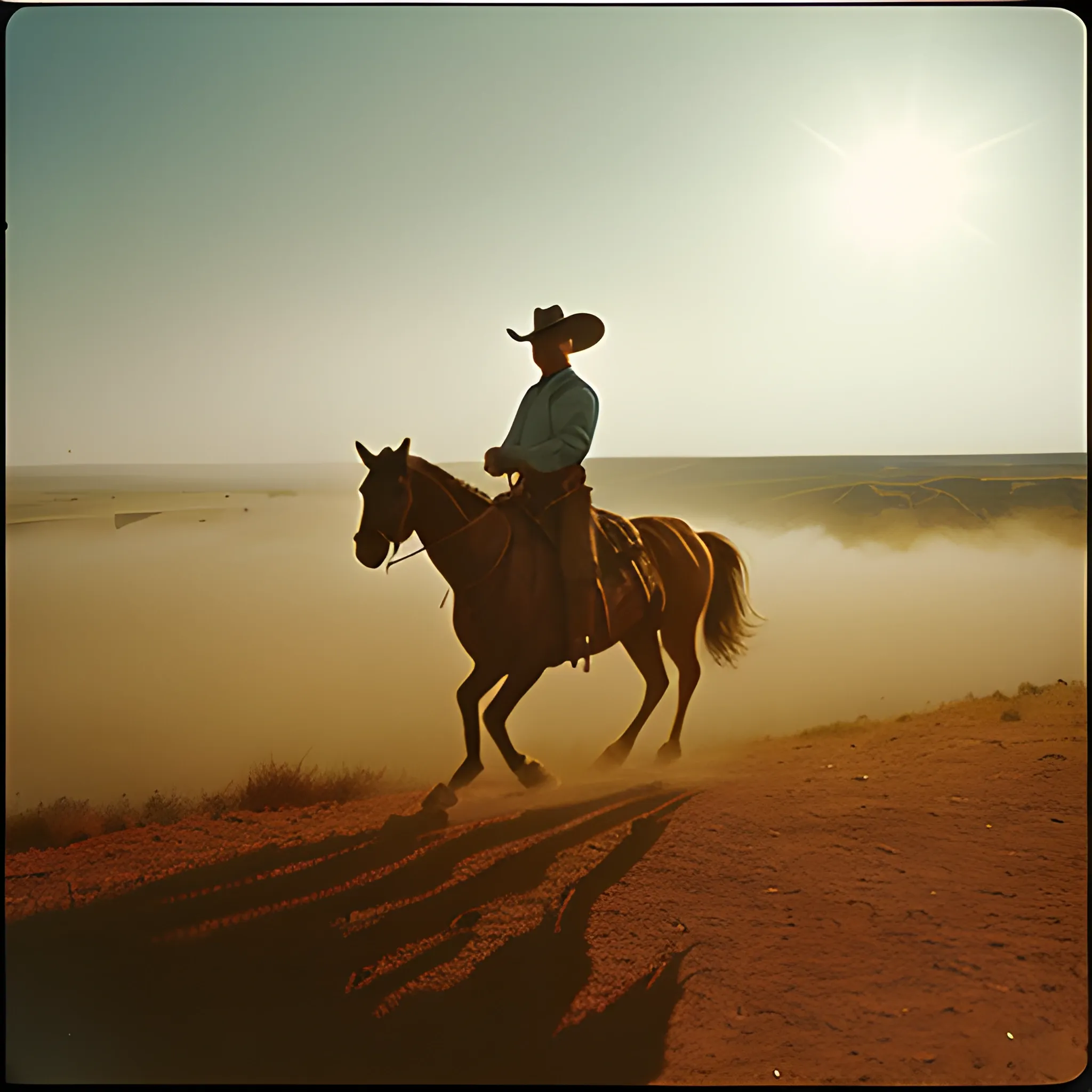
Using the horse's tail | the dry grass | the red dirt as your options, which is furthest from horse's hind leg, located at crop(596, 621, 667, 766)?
the dry grass

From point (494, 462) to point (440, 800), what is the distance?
3.63 feet

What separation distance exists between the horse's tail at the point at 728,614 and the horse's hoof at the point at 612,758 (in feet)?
1.59

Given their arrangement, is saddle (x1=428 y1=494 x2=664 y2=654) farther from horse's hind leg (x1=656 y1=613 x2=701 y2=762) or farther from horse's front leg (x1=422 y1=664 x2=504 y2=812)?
horse's front leg (x1=422 y1=664 x2=504 y2=812)

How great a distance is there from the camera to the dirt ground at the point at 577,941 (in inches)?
97.9

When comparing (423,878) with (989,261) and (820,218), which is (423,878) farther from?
(989,261)

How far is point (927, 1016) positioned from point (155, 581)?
2829 mm

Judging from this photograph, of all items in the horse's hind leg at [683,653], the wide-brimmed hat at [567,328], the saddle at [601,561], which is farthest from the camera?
the horse's hind leg at [683,653]

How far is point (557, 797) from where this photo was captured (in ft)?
9.52

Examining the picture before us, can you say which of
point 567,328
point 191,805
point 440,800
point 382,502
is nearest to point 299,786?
point 191,805

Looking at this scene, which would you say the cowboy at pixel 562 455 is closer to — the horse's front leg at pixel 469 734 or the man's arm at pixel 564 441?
the man's arm at pixel 564 441

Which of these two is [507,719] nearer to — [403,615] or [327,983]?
[403,615]

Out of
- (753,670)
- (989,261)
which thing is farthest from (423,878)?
(989,261)

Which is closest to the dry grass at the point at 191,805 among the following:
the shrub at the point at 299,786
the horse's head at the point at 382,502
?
the shrub at the point at 299,786

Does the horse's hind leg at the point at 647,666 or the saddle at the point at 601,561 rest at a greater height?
the saddle at the point at 601,561
